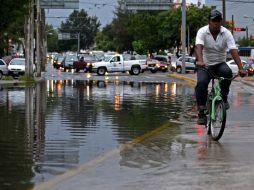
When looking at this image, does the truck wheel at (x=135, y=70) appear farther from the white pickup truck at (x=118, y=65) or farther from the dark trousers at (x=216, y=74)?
the dark trousers at (x=216, y=74)

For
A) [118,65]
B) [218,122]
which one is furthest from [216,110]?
[118,65]

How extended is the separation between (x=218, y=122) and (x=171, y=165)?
2515mm

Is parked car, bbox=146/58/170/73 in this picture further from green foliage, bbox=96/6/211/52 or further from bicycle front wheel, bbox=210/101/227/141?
bicycle front wheel, bbox=210/101/227/141

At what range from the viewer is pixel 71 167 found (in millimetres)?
8539

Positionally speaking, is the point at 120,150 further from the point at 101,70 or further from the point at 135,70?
the point at 135,70

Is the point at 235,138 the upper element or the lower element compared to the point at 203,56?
lower

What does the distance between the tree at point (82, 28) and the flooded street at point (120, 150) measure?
16984 centimetres

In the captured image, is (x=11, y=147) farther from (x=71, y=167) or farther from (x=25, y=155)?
(x=71, y=167)

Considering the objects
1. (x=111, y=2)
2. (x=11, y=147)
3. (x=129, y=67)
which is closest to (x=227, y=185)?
(x=11, y=147)

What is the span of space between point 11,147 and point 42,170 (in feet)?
7.26

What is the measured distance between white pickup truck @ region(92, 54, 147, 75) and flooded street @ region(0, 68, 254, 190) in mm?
38365

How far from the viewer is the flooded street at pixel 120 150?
24.7 ft

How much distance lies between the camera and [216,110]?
1074 cm

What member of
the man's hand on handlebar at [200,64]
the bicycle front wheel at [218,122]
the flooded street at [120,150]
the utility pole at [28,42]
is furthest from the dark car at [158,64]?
the man's hand on handlebar at [200,64]
